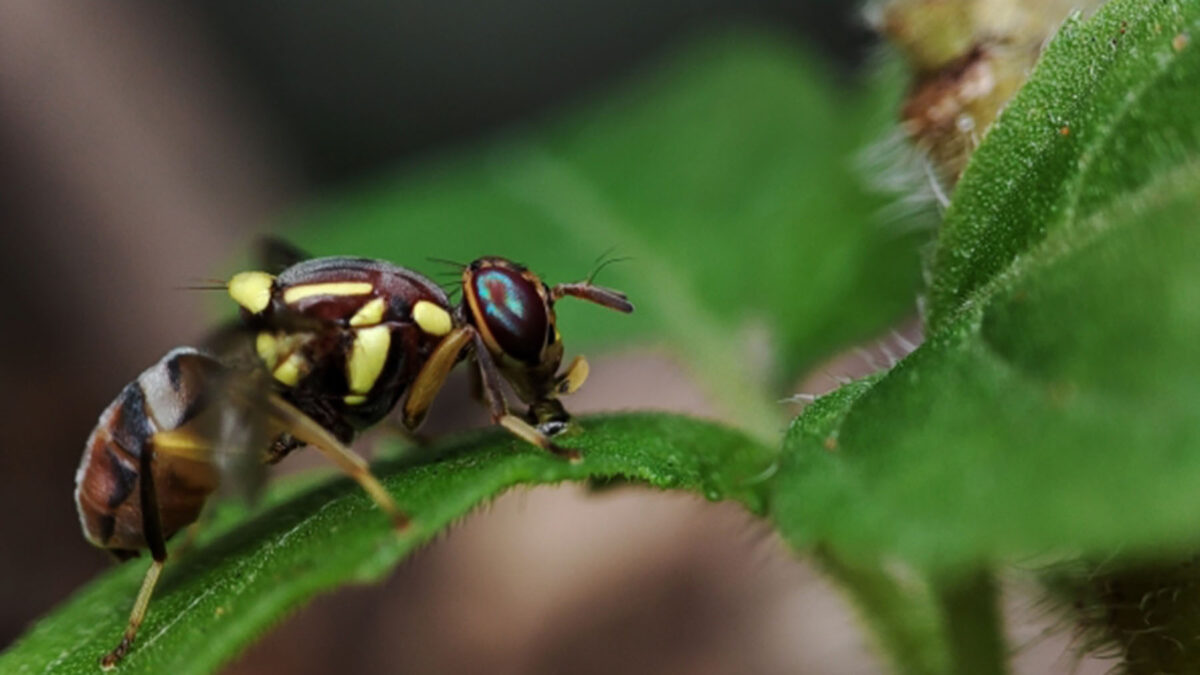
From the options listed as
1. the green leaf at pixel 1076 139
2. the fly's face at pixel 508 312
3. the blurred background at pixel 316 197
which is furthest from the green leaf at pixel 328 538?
the blurred background at pixel 316 197

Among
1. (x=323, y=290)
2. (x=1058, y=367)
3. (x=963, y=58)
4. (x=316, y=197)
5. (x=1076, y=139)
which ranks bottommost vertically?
(x=1058, y=367)

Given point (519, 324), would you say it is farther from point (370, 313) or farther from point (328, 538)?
point (328, 538)

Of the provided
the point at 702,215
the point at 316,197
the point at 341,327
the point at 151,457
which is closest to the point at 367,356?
the point at 341,327

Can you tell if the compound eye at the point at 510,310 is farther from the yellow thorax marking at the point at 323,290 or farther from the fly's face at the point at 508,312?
the yellow thorax marking at the point at 323,290

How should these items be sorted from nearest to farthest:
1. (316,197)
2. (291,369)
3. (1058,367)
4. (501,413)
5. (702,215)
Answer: (1058,367), (501,413), (291,369), (702,215), (316,197)

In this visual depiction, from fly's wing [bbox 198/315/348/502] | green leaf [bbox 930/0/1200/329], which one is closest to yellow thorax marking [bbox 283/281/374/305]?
fly's wing [bbox 198/315/348/502]

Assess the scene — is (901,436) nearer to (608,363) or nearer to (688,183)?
(688,183)

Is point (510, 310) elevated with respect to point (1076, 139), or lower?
elevated

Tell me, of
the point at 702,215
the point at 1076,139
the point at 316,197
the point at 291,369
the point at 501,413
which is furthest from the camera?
the point at 316,197

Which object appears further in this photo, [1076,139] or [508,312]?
[508,312]
